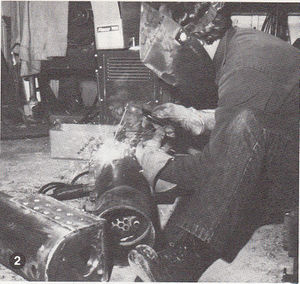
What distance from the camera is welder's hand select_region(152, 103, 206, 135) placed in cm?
203

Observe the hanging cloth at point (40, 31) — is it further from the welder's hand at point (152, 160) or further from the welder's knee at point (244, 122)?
the welder's knee at point (244, 122)

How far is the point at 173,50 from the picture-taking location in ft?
6.01

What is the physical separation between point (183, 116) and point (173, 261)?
856 mm

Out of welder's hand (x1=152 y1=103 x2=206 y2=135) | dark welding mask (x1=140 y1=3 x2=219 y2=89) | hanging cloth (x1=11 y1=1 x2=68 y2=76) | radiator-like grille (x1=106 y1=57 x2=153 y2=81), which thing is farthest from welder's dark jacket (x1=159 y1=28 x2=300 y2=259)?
hanging cloth (x1=11 y1=1 x2=68 y2=76)

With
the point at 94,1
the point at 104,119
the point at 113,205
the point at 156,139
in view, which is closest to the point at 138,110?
the point at 156,139

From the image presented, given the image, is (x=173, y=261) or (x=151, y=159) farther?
(x=151, y=159)

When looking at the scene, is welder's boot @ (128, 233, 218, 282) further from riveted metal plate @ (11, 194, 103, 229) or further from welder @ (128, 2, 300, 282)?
riveted metal plate @ (11, 194, 103, 229)

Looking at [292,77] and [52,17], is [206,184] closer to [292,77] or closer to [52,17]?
[292,77]

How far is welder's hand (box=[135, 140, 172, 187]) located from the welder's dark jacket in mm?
45

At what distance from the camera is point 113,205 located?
5.13 feet

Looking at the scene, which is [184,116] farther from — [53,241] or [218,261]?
[53,241]

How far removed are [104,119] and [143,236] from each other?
170cm

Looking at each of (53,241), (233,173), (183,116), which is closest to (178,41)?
(183,116)

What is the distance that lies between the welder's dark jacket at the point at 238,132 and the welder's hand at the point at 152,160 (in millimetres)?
45
